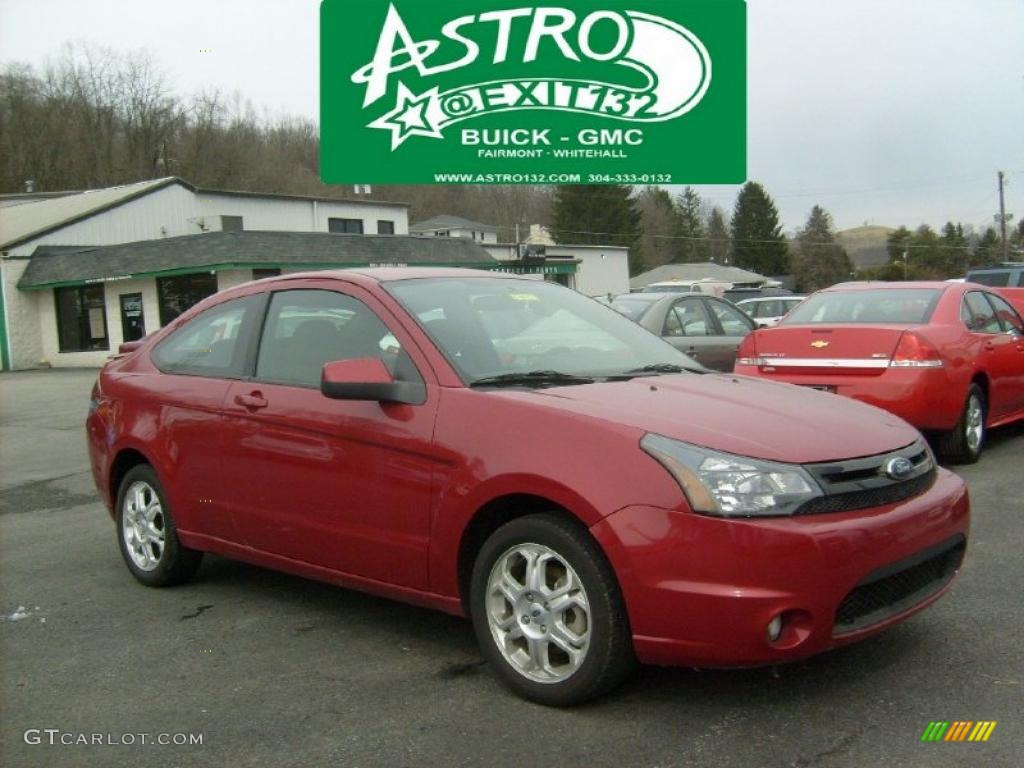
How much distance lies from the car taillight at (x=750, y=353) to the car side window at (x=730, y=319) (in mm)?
3244

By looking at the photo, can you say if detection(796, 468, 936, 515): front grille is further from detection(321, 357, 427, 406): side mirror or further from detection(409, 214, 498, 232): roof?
detection(409, 214, 498, 232): roof

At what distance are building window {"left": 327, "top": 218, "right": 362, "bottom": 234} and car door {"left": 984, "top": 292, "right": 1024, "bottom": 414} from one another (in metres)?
35.1

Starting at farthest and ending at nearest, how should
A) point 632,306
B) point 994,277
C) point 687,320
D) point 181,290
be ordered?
point 181,290 → point 994,277 → point 632,306 → point 687,320

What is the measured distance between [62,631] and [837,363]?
5.76 meters

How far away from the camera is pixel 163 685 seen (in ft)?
12.5

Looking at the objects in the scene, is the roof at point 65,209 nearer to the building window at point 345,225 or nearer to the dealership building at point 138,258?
the dealership building at point 138,258

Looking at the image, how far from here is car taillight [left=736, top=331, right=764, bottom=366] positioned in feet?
26.7

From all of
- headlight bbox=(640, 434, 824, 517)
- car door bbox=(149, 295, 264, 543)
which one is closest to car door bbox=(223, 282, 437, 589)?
car door bbox=(149, 295, 264, 543)

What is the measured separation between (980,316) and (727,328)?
143 inches

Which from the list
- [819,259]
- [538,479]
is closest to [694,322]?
[538,479]

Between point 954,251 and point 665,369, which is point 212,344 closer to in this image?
point 665,369

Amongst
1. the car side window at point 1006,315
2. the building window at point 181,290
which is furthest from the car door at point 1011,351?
the building window at point 181,290

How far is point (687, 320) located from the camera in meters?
11.2

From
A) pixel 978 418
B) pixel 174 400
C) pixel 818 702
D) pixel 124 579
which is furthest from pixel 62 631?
pixel 978 418
